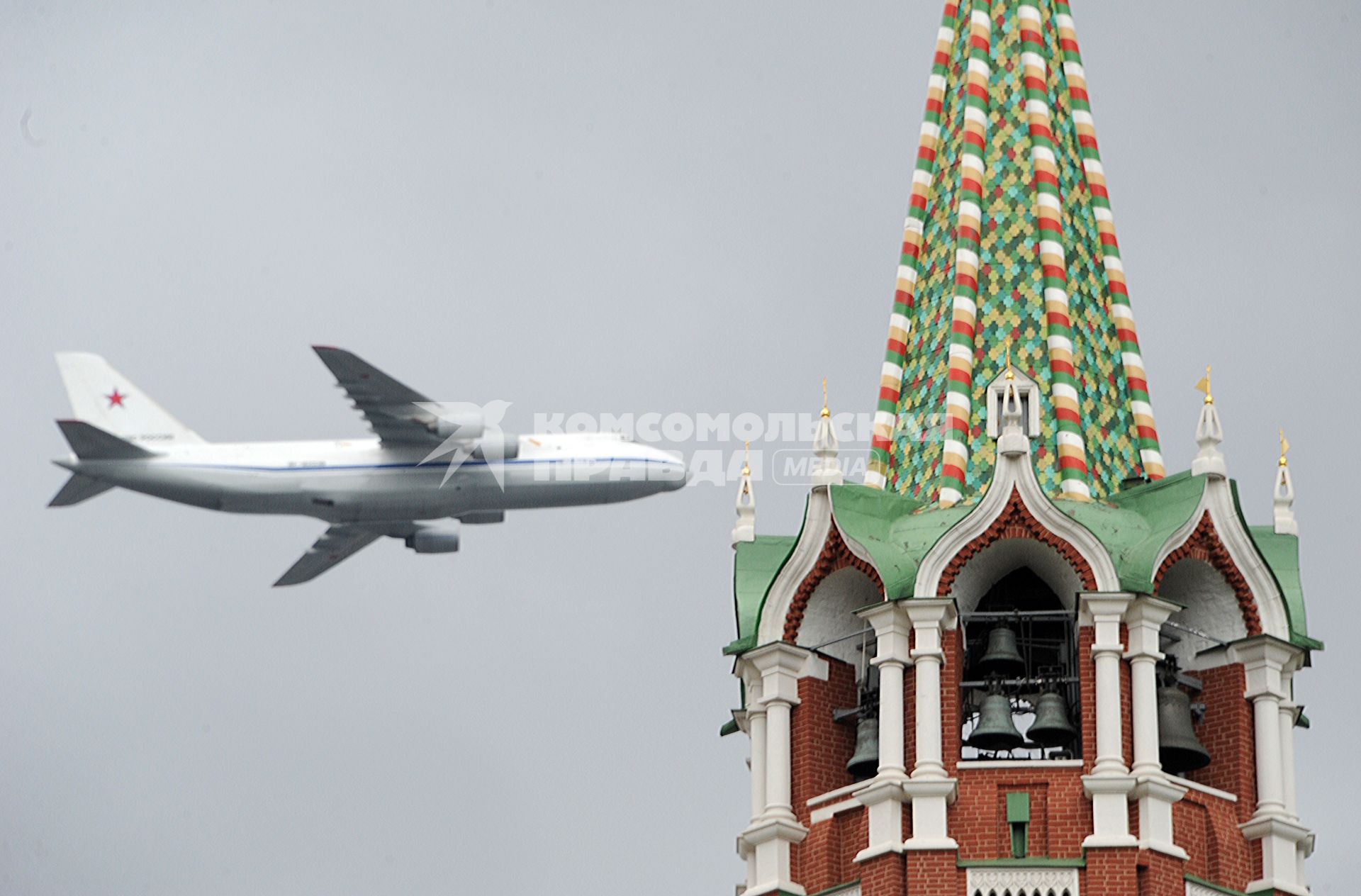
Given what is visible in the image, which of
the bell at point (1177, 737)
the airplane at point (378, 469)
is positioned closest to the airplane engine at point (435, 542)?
the airplane at point (378, 469)

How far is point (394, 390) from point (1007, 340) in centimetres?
1226

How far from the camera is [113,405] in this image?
7600 cm

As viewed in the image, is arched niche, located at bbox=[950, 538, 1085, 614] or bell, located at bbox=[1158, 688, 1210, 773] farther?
arched niche, located at bbox=[950, 538, 1085, 614]

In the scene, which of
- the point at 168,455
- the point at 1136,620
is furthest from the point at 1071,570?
the point at 168,455

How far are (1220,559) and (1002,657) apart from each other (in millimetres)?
4630

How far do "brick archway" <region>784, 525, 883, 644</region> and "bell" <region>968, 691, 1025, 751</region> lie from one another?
4.19 m

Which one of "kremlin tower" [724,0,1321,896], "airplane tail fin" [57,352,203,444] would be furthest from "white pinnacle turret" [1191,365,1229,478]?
"airplane tail fin" [57,352,203,444]

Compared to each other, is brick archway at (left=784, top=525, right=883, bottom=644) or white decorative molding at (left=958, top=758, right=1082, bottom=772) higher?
brick archway at (left=784, top=525, right=883, bottom=644)

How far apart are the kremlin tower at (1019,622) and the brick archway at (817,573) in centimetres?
4

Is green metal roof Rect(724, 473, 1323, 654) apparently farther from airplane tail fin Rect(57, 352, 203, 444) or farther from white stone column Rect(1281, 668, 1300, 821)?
airplane tail fin Rect(57, 352, 203, 444)

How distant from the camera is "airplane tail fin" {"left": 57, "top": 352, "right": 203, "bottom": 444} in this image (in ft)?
245

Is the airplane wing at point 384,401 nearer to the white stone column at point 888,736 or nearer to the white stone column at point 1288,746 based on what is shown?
the white stone column at point 888,736

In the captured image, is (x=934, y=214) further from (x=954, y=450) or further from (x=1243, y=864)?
(x=1243, y=864)

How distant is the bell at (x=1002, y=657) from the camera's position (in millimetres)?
67062
